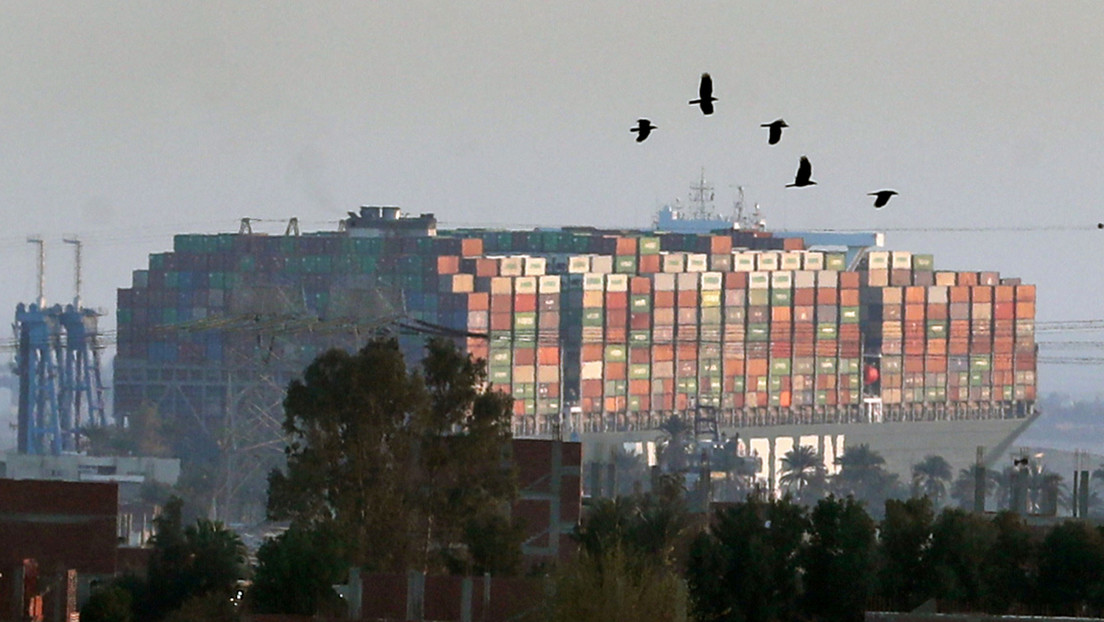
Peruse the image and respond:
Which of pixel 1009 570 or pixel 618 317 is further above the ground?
pixel 618 317

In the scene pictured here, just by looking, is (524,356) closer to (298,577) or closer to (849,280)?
(849,280)

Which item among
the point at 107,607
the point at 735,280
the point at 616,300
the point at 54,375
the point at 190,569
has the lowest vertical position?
the point at 107,607

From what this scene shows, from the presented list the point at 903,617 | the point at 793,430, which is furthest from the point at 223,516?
the point at 903,617

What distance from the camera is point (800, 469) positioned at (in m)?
149

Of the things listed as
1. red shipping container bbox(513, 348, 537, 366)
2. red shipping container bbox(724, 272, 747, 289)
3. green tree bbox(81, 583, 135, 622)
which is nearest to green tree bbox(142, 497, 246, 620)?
green tree bbox(81, 583, 135, 622)

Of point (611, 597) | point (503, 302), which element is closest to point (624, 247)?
point (503, 302)

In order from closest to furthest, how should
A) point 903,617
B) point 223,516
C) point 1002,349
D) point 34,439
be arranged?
point 903,617, point 223,516, point 34,439, point 1002,349

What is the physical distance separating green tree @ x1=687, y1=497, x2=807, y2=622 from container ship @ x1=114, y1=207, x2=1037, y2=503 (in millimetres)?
99926

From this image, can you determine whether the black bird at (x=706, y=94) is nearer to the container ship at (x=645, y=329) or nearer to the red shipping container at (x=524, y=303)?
the container ship at (x=645, y=329)

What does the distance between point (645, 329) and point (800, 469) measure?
35.3 metres

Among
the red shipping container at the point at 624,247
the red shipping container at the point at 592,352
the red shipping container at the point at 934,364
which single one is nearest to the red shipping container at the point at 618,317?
the red shipping container at the point at 592,352

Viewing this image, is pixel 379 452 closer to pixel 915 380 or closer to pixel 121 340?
pixel 121 340

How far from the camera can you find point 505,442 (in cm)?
5481

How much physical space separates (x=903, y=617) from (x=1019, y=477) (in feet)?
132
